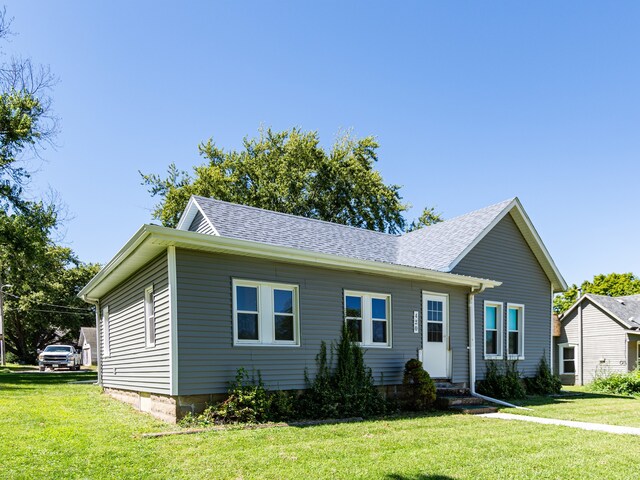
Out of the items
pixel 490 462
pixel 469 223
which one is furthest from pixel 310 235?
pixel 490 462

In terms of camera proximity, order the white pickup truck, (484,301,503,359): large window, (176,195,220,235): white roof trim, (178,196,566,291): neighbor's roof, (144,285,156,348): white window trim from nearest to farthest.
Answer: (144,285,156,348): white window trim, (178,196,566,291): neighbor's roof, (176,195,220,235): white roof trim, (484,301,503,359): large window, the white pickup truck

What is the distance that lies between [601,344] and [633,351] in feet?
4.56

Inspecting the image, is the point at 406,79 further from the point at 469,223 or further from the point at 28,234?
the point at 28,234

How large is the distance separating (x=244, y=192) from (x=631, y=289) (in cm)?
3986

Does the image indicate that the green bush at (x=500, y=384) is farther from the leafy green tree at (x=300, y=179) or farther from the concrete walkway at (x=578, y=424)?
the leafy green tree at (x=300, y=179)

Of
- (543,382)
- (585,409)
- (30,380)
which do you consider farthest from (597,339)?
(30,380)

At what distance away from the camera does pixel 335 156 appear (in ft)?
103

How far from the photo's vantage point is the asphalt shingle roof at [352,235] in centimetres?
1212

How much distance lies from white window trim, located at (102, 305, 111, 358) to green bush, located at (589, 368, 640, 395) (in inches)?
659

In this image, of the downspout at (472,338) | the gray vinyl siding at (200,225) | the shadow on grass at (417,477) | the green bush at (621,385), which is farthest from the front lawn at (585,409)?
the gray vinyl siding at (200,225)

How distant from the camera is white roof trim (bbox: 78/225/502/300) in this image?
819 centimetres

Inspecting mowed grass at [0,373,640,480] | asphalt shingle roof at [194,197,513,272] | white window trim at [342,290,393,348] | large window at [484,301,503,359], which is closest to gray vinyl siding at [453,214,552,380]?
large window at [484,301,503,359]

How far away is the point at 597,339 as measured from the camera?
24.8 metres

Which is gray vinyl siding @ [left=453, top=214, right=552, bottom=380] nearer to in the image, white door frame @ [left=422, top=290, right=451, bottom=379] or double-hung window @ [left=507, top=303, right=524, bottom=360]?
double-hung window @ [left=507, top=303, right=524, bottom=360]
